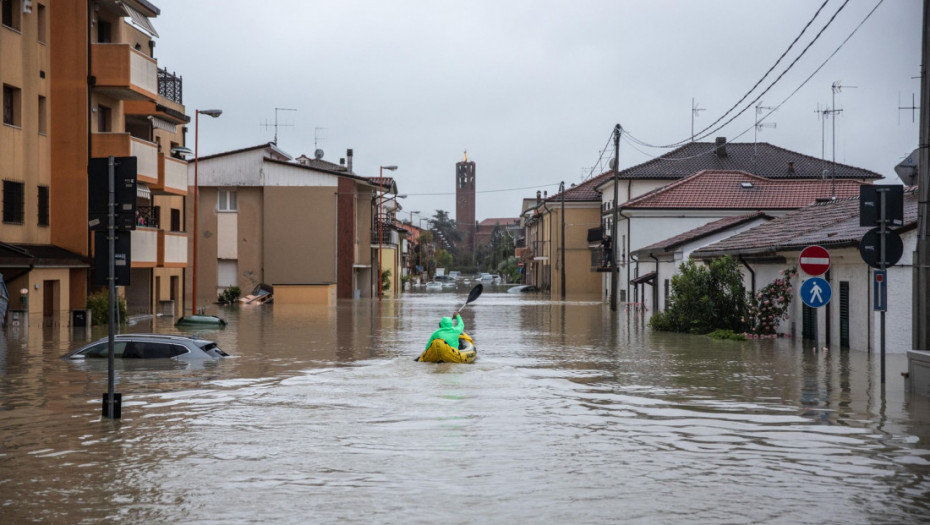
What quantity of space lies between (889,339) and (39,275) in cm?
2435

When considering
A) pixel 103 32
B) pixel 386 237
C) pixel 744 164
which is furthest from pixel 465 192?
pixel 103 32

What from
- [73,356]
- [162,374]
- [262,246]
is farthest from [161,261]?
[262,246]

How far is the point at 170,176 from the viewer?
129 ft

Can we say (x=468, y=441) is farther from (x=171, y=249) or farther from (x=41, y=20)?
(x=171, y=249)

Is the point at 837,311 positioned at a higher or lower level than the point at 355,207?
lower

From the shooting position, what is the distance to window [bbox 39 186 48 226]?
108ft

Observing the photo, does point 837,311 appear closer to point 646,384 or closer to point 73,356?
point 646,384

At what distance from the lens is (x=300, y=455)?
1166 centimetres

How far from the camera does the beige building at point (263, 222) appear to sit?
62.4 metres

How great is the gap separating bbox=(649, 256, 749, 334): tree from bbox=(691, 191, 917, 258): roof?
77 cm

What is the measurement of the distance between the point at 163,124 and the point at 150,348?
23069mm

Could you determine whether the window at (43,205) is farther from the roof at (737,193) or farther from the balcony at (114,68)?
the roof at (737,193)

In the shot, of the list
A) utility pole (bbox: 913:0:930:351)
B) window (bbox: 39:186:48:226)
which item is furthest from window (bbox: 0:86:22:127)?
utility pole (bbox: 913:0:930:351)

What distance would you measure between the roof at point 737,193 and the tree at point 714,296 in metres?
23.3
